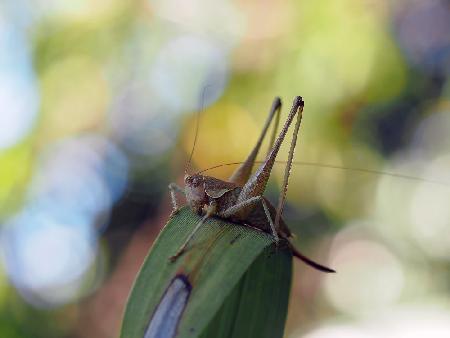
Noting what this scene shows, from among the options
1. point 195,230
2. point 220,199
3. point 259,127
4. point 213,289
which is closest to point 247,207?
point 220,199

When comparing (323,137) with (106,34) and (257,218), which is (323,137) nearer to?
(106,34)

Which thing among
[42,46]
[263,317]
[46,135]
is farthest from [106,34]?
[263,317]

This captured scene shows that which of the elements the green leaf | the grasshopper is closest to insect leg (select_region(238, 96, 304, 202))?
the grasshopper

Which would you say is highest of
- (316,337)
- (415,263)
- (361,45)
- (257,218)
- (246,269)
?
(361,45)

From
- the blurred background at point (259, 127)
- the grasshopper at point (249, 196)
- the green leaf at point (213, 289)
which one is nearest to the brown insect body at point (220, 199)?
the grasshopper at point (249, 196)

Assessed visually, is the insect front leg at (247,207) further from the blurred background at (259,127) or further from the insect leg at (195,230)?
the blurred background at (259,127)
